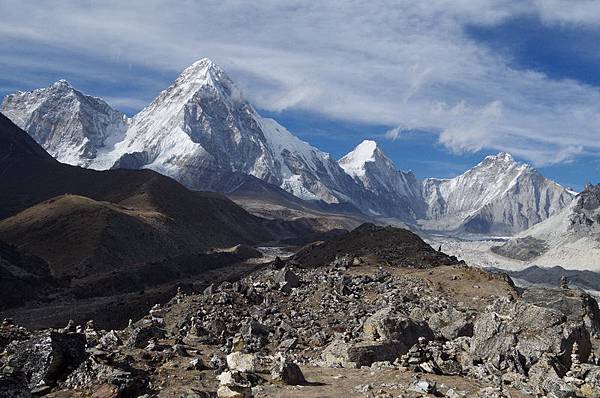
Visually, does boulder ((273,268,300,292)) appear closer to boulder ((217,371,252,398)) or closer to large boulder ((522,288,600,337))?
large boulder ((522,288,600,337))

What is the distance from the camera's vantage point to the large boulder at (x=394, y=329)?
22.3 metres

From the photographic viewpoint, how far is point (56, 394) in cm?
1421

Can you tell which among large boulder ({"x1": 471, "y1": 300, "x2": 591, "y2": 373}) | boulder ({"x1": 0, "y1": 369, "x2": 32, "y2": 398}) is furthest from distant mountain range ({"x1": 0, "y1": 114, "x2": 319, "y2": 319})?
boulder ({"x1": 0, "y1": 369, "x2": 32, "y2": 398})

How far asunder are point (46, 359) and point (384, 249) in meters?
44.5

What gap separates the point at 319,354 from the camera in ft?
76.5

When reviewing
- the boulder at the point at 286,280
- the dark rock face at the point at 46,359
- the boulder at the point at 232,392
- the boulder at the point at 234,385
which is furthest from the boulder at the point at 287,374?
the boulder at the point at 286,280

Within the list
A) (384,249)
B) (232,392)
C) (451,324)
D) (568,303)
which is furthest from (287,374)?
(384,249)

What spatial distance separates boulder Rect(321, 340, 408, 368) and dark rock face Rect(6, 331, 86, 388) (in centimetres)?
863

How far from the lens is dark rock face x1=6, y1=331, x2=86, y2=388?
574 inches

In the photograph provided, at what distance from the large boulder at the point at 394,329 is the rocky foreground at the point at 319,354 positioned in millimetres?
45

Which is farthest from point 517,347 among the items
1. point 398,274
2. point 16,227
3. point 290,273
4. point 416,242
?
point 16,227

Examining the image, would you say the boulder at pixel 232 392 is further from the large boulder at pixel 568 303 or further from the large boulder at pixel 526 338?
the large boulder at pixel 568 303

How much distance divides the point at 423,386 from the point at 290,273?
2388cm

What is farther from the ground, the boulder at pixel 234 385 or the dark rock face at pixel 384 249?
the dark rock face at pixel 384 249
